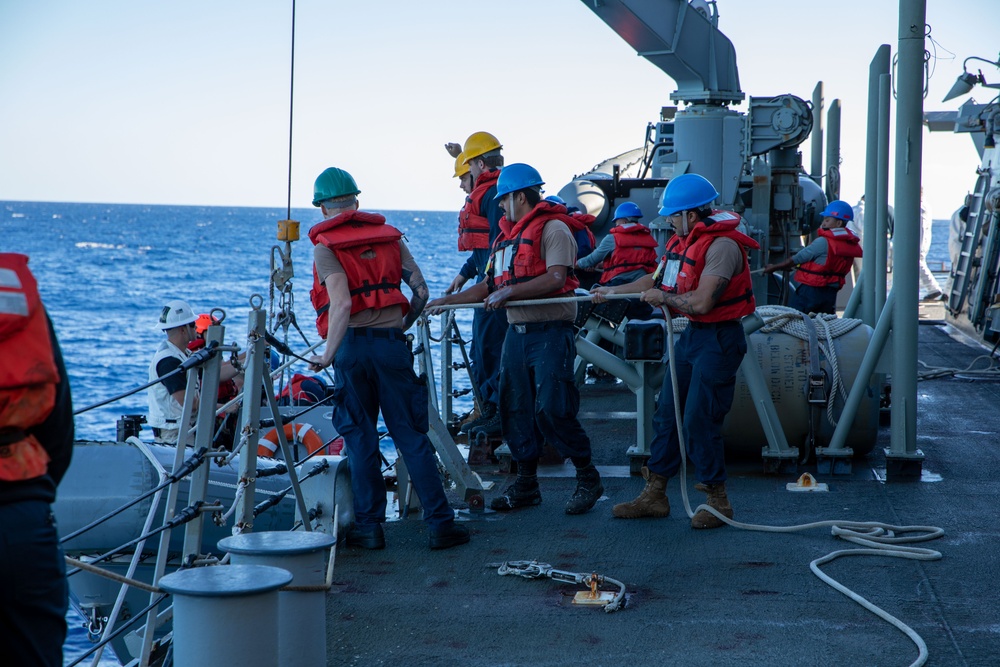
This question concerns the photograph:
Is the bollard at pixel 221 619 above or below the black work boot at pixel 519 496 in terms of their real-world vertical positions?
above

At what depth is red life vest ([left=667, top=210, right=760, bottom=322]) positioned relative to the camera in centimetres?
529

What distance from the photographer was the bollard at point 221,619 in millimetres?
2822

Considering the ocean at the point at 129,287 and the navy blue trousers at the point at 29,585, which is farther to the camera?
the ocean at the point at 129,287

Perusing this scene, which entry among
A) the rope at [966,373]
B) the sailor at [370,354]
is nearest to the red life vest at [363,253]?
the sailor at [370,354]

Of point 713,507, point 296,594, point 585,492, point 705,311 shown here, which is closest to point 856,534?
point 713,507

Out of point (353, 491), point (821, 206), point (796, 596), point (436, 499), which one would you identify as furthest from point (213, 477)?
point (821, 206)

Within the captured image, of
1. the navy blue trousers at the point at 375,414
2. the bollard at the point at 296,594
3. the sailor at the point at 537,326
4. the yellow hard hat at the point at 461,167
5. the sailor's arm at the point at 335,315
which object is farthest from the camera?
the yellow hard hat at the point at 461,167

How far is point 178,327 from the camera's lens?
6676mm

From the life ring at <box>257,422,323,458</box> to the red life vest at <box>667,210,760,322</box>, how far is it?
3.12 m

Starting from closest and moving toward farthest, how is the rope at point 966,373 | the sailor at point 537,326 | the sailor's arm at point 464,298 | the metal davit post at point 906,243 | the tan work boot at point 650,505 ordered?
the sailor at point 537,326, the tan work boot at point 650,505, the sailor's arm at point 464,298, the metal davit post at point 906,243, the rope at point 966,373

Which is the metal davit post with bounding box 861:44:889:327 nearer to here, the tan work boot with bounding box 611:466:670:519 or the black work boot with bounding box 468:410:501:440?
the black work boot with bounding box 468:410:501:440

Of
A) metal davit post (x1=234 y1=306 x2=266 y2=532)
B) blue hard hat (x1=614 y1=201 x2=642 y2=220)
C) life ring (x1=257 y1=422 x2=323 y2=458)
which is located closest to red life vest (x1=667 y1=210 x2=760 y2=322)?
metal davit post (x1=234 y1=306 x2=266 y2=532)

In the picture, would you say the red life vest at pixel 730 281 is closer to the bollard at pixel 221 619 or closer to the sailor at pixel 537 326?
the sailor at pixel 537 326

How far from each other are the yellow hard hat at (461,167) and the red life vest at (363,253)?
2.11 meters
